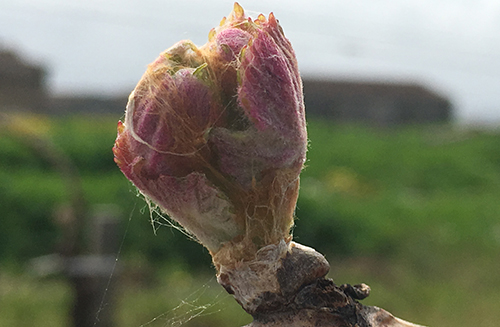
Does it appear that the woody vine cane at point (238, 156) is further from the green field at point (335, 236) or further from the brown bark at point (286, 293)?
the green field at point (335, 236)

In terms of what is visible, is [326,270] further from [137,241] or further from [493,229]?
[493,229]

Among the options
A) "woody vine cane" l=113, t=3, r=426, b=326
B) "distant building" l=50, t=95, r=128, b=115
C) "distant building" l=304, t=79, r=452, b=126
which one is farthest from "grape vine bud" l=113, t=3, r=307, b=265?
"distant building" l=304, t=79, r=452, b=126

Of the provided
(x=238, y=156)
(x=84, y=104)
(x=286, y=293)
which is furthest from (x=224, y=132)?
(x=84, y=104)

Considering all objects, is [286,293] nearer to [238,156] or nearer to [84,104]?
[238,156]

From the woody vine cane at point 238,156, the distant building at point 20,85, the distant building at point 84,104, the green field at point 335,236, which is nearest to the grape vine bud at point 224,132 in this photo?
the woody vine cane at point 238,156

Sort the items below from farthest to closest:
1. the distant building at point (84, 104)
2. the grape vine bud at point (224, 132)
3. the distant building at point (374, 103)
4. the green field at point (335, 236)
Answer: the distant building at point (374, 103) → the distant building at point (84, 104) → the green field at point (335, 236) → the grape vine bud at point (224, 132)

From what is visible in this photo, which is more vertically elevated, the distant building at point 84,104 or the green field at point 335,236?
the green field at point 335,236
